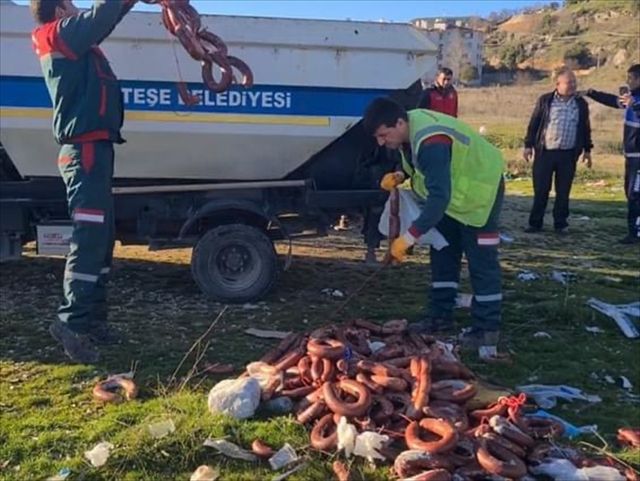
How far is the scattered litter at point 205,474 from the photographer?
11.8 feet

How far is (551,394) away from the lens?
462 centimetres

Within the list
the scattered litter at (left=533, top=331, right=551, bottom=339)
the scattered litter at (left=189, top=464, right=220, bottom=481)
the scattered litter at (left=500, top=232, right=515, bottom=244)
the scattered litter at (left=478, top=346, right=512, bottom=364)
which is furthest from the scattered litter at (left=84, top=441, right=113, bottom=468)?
the scattered litter at (left=500, top=232, right=515, bottom=244)

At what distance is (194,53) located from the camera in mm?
5613

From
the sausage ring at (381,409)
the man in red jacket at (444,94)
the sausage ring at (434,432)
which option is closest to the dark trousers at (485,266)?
the sausage ring at (381,409)

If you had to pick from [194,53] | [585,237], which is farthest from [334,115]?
[585,237]

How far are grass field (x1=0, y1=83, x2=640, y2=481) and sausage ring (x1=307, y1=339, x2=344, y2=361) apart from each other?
1.49 feet

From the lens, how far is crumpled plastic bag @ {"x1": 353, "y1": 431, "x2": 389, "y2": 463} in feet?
12.3

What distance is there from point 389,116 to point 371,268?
3027 mm

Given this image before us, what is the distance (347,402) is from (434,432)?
0.46 metres

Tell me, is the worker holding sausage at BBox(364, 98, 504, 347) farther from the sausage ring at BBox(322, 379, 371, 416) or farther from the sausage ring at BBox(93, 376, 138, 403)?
the sausage ring at BBox(93, 376, 138, 403)

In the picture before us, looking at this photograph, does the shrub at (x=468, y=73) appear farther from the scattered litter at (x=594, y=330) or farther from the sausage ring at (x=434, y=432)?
the sausage ring at (x=434, y=432)

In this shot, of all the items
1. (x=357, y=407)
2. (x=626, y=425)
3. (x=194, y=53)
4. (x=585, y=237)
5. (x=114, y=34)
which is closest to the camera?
(x=357, y=407)

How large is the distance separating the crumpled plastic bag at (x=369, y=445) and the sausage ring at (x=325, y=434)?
11 cm

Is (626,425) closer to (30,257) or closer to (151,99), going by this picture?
(151,99)
